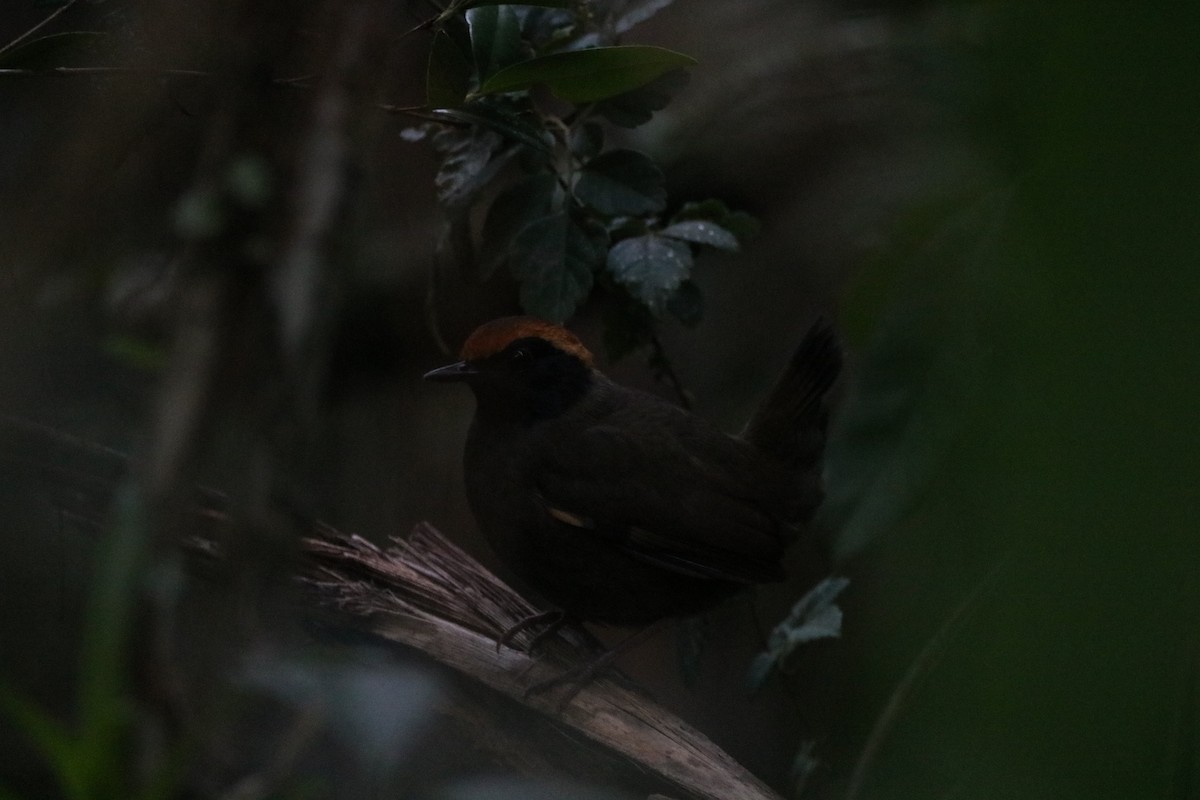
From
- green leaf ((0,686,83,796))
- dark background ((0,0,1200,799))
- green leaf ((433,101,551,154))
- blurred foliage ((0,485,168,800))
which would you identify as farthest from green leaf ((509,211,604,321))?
green leaf ((0,686,83,796))

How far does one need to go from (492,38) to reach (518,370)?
1093 mm

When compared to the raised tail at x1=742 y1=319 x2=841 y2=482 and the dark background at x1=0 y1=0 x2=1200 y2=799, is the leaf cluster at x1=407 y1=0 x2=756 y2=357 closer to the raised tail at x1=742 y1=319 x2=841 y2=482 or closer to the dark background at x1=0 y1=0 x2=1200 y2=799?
the dark background at x1=0 y1=0 x2=1200 y2=799

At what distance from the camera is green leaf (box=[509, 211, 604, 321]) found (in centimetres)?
299

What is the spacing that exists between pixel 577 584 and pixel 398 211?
257cm

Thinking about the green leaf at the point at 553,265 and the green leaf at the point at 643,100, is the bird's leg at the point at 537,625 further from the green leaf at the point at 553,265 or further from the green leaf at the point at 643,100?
the green leaf at the point at 643,100

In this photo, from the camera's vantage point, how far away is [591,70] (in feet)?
8.38

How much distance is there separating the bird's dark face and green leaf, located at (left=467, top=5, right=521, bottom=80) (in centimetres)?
91

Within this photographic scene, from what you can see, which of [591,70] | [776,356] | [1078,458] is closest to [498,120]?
[591,70]

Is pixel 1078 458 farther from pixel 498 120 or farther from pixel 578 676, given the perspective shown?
pixel 578 676

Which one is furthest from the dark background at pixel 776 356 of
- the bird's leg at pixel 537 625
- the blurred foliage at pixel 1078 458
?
the bird's leg at pixel 537 625

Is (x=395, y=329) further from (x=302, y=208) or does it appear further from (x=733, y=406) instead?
(x=302, y=208)

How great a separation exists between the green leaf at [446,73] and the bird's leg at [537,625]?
4.44 ft

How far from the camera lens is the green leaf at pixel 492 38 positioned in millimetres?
2646

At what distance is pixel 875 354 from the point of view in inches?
107
